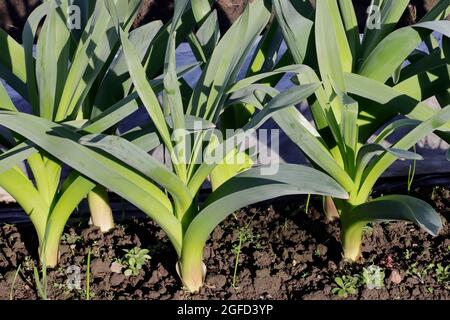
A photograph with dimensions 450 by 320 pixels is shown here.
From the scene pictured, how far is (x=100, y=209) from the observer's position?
1.50 meters

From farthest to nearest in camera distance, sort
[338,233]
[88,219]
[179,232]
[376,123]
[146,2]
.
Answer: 1. [146,2]
2. [88,219]
3. [338,233]
4. [376,123]
5. [179,232]

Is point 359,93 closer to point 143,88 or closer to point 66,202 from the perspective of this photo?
point 143,88

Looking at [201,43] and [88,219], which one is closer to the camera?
[201,43]

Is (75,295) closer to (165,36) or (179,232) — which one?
(179,232)

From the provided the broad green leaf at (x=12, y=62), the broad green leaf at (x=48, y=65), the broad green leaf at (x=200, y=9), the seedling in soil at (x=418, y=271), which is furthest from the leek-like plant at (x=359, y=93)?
the broad green leaf at (x=12, y=62)

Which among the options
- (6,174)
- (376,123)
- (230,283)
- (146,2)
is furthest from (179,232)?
(146,2)

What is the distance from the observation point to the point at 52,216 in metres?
1.33

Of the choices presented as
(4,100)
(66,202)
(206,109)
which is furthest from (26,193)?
(206,109)

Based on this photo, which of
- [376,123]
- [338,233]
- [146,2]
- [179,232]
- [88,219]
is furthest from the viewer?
[146,2]

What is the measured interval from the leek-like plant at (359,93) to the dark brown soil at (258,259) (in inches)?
3.4

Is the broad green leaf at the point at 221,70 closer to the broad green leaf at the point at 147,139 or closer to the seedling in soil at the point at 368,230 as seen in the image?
the broad green leaf at the point at 147,139

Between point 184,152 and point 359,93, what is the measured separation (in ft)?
1.16

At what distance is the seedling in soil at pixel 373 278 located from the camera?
131cm

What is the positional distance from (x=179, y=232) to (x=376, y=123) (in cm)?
47
